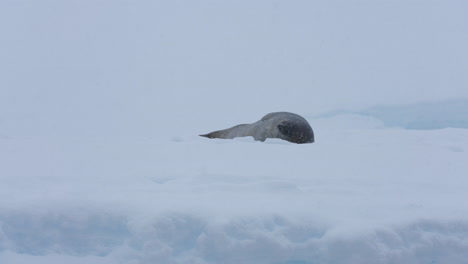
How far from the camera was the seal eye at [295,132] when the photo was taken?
574cm

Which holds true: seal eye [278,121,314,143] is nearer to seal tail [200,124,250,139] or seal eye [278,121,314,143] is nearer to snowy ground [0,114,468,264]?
seal tail [200,124,250,139]

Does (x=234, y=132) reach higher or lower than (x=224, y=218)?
higher

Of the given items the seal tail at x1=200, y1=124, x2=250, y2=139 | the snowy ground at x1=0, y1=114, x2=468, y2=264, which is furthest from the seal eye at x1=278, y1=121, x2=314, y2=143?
the snowy ground at x1=0, y1=114, x2=468, y2=264

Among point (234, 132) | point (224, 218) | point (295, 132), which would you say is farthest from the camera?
point (234, 132)

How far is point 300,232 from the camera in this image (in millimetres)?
1546

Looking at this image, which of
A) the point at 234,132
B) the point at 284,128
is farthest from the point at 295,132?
the point at 234,132

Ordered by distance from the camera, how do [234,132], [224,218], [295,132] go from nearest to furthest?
1. [224,218]
2. [295,132]
3. [234,132]

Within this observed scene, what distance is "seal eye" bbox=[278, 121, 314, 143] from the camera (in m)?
5.74

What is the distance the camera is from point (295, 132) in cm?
580

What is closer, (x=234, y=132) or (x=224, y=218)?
(x=224, y=218)

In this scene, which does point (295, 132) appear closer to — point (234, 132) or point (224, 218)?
point (234, 132)

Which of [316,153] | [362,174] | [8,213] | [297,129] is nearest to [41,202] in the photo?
[8,213]

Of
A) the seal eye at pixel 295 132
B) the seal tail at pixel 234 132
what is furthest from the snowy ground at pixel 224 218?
the seal tail at pixel 234 132

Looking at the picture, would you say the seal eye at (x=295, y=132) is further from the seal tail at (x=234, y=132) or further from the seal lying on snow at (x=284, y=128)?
the seal tail at (x=234, y=132)
